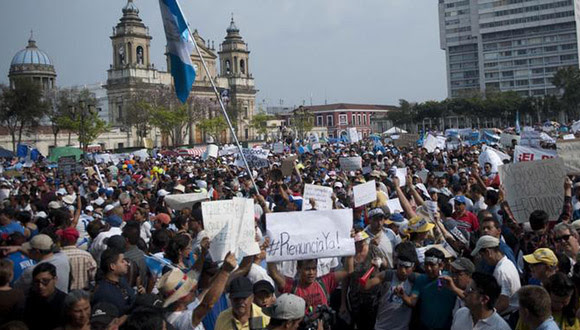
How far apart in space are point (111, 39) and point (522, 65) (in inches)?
2955

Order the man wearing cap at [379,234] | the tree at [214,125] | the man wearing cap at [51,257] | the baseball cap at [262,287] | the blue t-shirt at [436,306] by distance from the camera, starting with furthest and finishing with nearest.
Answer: the tree at [214,125] → the man wearing cap at [379,234] → the man wearing cap at [51,257] → the blue t-shirt at [436,306] → the baseball cap at [262,287]

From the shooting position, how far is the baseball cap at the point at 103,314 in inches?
166

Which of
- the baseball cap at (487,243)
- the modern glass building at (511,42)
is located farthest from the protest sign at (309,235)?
the modern glass building at (511,42)

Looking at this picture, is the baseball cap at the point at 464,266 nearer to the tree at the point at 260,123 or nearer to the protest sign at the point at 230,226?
the protest sign at the point at 230,226

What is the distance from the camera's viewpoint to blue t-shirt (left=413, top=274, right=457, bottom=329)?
5.12 m

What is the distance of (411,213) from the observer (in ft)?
27.3

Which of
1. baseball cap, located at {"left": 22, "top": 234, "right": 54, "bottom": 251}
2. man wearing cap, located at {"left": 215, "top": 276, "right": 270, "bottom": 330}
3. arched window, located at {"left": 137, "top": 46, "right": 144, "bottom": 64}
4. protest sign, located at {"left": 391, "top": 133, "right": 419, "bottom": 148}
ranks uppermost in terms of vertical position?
arched window, located at {"left": 137, "top": 46, "right": 144, "bottom": 64}

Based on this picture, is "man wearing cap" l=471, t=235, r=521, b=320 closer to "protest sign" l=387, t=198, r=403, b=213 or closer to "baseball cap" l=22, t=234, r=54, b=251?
"protest sign" l=387, t=198, r=403, b=213

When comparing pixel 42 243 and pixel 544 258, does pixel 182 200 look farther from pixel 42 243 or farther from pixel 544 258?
pixel 544 258

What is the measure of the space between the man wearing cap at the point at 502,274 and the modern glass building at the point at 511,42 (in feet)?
362

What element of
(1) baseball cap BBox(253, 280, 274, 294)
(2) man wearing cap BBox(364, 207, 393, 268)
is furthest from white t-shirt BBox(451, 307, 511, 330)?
(2) man wearing cap BBox(364, 207, 393, 268)

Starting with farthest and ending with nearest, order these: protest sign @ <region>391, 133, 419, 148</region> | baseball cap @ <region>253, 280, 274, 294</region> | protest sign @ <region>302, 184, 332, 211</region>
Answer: protest sign @ <region>391, 133, 419, 148</region> → protest sign @ <region>302, 184, 332, 211</region> → baseball cap @ <region>253, 280, 274, 294</region>

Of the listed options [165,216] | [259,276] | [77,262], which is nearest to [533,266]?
[259,276]

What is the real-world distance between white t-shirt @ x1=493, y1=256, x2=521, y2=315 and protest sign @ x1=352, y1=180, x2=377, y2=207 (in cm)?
366
